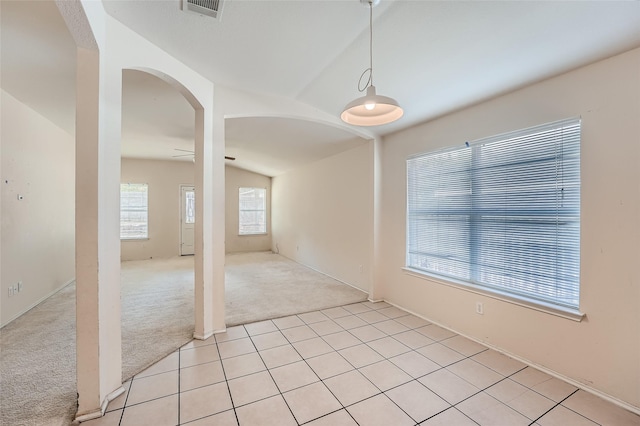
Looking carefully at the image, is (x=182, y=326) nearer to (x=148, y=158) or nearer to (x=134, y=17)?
(x=134, y=17)

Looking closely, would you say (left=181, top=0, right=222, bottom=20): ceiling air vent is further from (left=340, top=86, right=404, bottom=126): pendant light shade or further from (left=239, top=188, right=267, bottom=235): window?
(left=239, top=188, right=267, bottom=235): window

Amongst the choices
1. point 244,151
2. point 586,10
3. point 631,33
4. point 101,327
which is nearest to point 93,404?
point 101,327

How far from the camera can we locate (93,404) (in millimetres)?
1697

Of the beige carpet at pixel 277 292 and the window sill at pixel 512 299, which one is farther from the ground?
the window sill at pixel 512 299

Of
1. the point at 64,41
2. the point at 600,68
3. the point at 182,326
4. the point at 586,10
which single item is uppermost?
the point at 64,41

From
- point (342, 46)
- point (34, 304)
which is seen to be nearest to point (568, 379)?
point (342, 46)

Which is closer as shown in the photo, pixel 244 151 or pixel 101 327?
pixel 101 327

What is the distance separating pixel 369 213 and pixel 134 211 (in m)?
6.40

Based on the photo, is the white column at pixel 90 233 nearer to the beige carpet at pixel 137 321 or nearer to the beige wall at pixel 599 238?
the beige carpet at pixel 137 321

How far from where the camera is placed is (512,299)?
94.7 inches

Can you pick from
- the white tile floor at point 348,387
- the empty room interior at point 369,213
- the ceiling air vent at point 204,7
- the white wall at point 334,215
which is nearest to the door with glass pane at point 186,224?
the white wall at point 334,215

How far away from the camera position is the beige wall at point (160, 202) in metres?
6.96

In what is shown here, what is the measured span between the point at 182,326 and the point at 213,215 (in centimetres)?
132

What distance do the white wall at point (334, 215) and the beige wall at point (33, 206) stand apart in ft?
14.0
